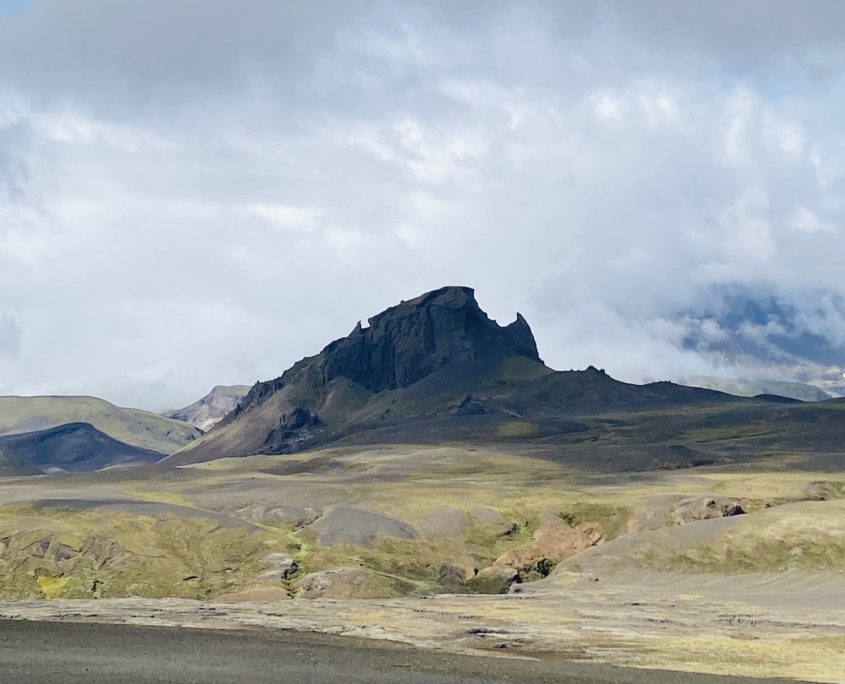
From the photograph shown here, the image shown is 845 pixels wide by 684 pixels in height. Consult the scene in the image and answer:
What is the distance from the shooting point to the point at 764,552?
388 feet

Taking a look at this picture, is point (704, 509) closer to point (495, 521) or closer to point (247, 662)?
point (495, 521)

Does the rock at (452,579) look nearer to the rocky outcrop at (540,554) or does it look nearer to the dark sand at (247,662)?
the rocky outcrop at (540,554)

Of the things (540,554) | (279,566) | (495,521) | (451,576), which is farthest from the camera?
(495,521)

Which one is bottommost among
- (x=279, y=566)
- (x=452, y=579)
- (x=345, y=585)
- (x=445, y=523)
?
(x=452, y=579)

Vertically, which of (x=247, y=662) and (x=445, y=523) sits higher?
(x=445, y=523)

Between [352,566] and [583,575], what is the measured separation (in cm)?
2776

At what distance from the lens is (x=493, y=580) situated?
408 feet

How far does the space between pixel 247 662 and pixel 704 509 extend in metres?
99.5

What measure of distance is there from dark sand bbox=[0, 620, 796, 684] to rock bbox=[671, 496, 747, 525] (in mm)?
84446

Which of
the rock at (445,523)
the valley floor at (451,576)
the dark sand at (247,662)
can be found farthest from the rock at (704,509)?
the dark sand at (247,662)

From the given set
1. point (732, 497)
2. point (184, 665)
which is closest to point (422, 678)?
point (184, 665)

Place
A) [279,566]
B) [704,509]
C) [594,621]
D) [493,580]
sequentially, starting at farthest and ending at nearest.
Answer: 1. [704,509]
2. [493,580]
3. [279,566]
4. [594,621]

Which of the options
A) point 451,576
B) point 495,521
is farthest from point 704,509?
point 451,576

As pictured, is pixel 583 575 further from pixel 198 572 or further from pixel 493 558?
pixel 198 572
